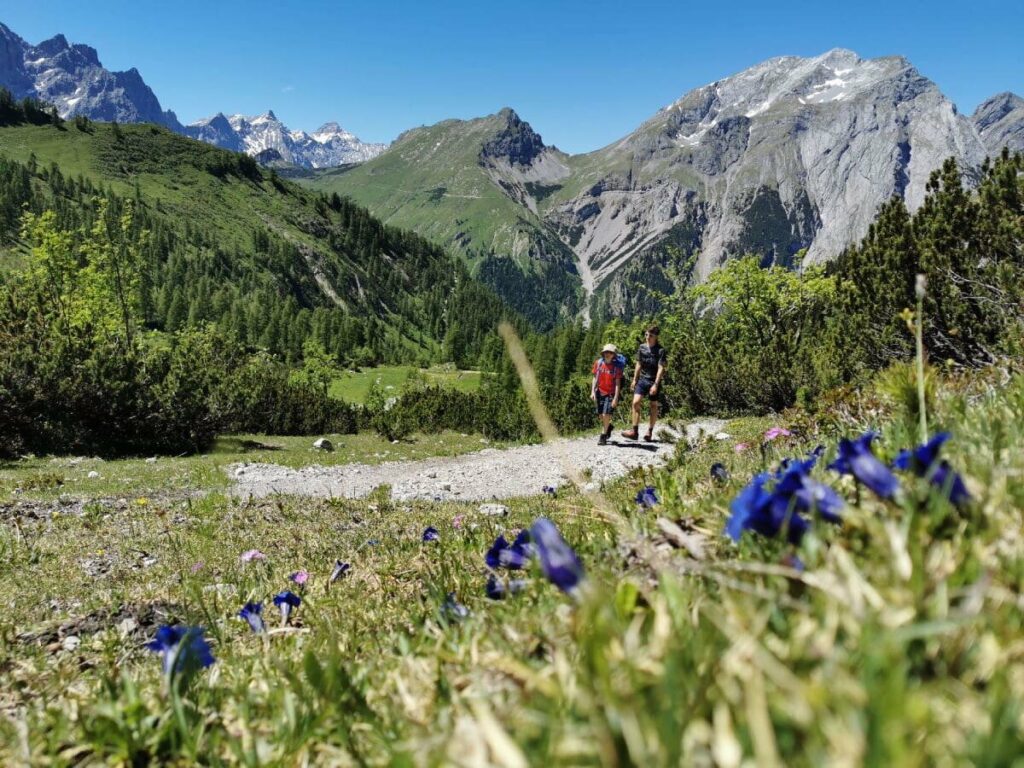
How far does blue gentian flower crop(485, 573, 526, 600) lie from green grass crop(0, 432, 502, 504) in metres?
11.8

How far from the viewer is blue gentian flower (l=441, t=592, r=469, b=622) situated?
2.02m

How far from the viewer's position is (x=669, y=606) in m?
1.31

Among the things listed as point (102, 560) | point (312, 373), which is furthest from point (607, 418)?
point (312, 373)

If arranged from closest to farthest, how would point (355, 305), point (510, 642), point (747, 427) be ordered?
point (510, 642) < point (747, 427) < point (355, 305)

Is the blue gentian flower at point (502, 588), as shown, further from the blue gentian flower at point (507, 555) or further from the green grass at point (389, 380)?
the green grass at point (389, 380)

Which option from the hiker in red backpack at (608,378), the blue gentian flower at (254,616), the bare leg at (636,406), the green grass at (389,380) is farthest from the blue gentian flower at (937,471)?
the green grass at (389,380)

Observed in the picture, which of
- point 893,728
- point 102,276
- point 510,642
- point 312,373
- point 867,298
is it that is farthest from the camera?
point 312,373

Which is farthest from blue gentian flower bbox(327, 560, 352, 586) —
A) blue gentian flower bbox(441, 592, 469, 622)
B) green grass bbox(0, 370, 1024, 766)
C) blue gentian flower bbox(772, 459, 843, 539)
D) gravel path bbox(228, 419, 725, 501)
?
gravel path bbox(228, 419, 725, 501)

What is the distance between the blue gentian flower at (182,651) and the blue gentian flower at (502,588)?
2.73ft

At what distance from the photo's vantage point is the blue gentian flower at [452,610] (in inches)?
79.4

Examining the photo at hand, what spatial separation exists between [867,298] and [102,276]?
40.1 metres

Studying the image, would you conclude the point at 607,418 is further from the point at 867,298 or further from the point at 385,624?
the point at 385,624

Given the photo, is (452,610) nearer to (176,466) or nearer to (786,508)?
(786,508)

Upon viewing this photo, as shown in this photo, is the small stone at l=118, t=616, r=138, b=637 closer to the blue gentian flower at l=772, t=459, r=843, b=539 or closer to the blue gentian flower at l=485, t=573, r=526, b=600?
the blue gentian flower at l=485, t=573, r=526, b=600
